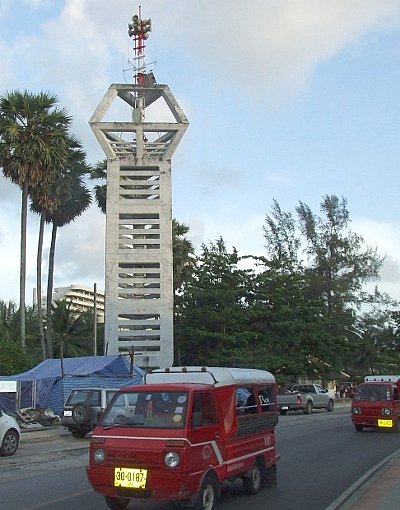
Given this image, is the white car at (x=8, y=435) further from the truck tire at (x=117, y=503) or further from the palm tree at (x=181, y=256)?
the palm tree at (x=181, y=256)

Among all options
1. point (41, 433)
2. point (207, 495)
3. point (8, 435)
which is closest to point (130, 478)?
point (207, 495)

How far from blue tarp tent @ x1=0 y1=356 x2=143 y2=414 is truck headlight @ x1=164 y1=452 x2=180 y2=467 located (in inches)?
905

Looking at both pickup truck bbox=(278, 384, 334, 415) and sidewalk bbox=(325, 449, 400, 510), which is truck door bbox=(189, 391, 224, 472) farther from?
pickup truck bbox=(278, 384, 334, 415)

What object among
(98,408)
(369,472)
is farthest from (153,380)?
(98,408)

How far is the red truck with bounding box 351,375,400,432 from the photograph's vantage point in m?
24.7

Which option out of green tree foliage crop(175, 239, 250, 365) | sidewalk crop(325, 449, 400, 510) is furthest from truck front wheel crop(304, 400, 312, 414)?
sidewalk crop(325, 449, 400, 510)

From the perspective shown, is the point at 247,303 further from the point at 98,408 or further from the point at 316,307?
the point at 98,408

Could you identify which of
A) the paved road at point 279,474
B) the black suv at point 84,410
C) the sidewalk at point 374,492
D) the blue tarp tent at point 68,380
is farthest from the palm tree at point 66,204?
the sidewalk at point 374,492

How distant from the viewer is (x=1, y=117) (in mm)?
39188

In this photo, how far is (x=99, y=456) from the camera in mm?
9148

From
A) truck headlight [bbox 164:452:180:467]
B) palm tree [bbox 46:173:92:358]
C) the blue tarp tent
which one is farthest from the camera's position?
palm tree [bbox 46:173:92:358]

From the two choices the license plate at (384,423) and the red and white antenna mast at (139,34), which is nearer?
the license plate at (384,423)

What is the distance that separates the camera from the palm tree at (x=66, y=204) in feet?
143

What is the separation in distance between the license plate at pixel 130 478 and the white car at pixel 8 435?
32.7 ft
